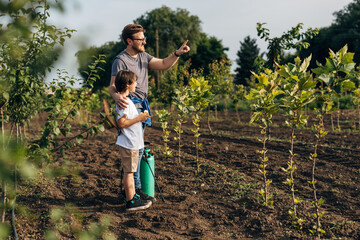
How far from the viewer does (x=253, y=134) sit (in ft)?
31.0

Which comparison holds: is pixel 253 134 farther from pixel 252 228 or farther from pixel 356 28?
pixel 356 28

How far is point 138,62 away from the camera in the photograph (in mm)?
3889

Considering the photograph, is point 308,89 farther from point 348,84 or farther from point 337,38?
point 337,38

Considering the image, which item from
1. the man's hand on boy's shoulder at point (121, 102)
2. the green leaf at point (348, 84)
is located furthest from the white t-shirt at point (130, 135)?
the green leaf at point (348, 84)

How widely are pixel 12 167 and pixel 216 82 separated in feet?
37.7

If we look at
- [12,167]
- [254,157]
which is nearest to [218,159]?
[254,157]

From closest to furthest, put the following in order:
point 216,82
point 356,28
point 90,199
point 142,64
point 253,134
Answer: point 142,64 → point 90,199 → point 253,134 → point 216,82 → point 356,28

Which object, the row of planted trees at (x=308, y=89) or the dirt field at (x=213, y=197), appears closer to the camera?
the row of planted trees at (x=308, y=89)

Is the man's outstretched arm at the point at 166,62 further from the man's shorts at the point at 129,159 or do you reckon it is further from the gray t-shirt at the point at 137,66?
the man's shorts at the point at 129,159

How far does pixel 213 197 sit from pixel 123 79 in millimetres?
1844

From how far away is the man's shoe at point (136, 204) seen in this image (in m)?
3.75

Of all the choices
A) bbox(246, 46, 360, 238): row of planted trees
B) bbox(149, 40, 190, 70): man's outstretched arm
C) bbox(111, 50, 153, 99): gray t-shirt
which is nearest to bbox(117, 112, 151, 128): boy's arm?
bbox(111, 50, 153, 99): gray t-shirt

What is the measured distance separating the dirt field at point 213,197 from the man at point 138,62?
559mm

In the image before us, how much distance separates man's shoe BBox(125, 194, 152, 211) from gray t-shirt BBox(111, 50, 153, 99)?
116 cm
